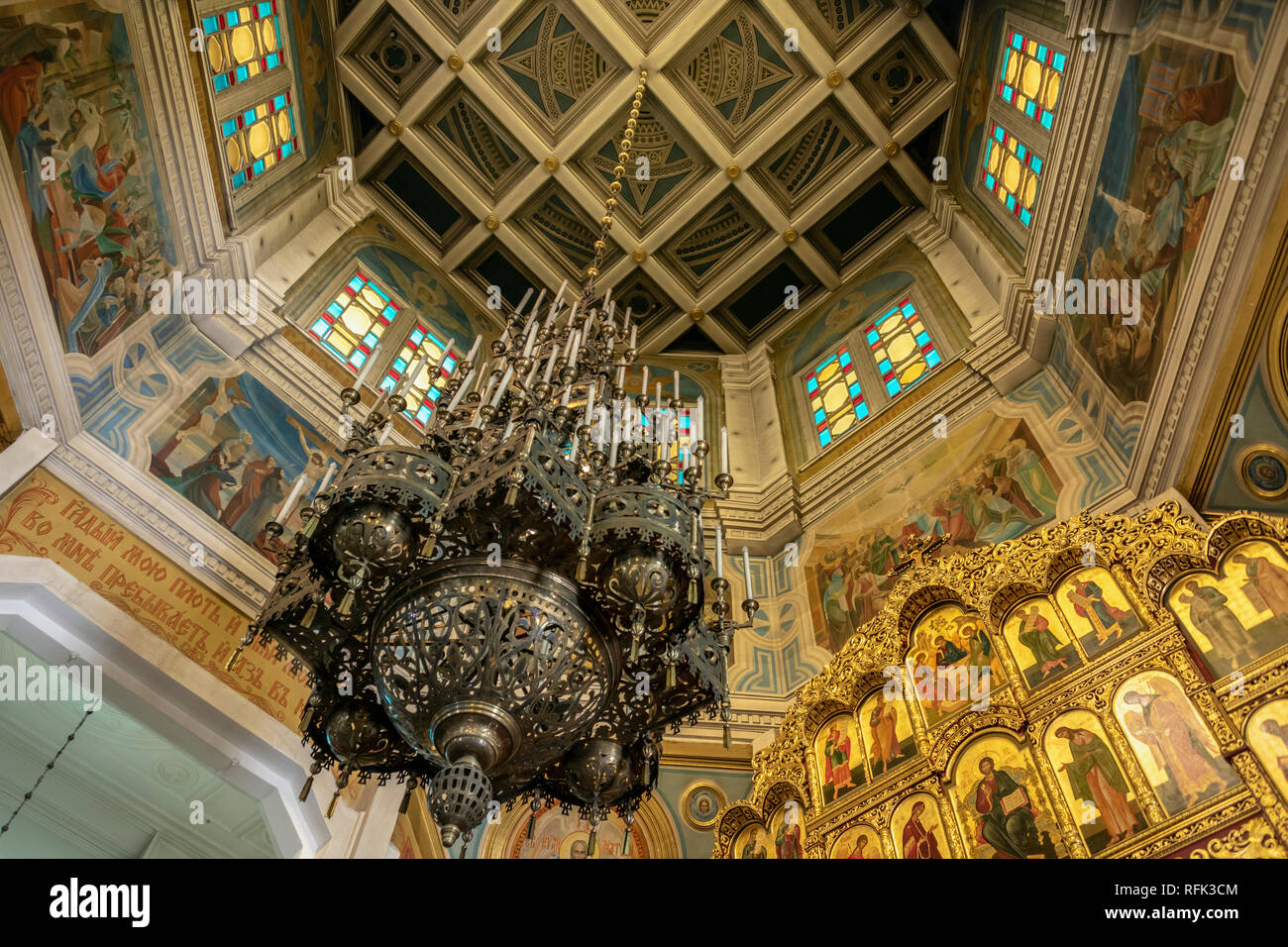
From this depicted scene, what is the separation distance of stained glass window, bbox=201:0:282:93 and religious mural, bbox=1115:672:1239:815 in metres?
9.11

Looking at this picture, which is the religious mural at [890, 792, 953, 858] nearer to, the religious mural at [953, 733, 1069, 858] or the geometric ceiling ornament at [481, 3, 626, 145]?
the religious mural at [953, 733, 1069, 858]

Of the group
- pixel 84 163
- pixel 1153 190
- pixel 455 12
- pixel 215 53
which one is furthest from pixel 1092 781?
pixel 455 12

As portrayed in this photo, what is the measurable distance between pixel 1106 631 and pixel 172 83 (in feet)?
27.7

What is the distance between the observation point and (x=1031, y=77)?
9367mm

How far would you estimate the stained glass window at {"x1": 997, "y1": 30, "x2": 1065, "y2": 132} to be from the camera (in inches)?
347

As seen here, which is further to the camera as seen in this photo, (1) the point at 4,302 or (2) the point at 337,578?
(1) the point at 4,302

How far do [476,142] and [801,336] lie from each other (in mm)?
5420

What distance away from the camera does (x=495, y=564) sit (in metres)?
4.00

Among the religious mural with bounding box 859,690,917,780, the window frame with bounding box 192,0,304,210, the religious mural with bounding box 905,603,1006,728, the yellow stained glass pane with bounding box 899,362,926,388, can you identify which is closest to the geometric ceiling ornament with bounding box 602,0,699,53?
the window frame with bounding box 192,0,304,210

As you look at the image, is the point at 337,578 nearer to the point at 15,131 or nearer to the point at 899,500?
the point at 15,131

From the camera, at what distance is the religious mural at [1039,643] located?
5.21 metres

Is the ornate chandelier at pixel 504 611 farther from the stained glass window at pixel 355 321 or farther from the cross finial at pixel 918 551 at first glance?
the stained glass window at pixel 355 321

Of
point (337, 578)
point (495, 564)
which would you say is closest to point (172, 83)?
point (337, 578)

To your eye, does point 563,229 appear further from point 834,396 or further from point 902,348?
point 902,348
